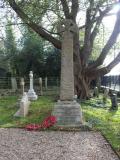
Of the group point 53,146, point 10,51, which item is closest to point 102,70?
point 53,146

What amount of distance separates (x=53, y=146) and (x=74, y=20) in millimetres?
14093

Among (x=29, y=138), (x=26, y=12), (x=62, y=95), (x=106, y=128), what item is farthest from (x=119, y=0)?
(x=29, y=138)

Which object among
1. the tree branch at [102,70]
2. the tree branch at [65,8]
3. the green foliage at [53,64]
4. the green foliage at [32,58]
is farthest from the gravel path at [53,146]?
the green foliage at [32,58]

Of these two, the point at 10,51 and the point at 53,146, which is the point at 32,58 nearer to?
the point at 10,51

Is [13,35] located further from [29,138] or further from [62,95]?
[29,138]

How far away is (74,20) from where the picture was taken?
23406 mm

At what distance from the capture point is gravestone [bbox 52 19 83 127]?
13812 millimetres

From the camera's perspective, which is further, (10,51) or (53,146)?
(10,51)

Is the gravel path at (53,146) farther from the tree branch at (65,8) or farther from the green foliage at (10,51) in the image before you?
the green foliage at (10,51)

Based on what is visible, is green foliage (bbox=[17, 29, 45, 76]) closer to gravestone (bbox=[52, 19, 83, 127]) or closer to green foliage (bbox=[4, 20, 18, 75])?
green foliage (bbox=[4, 20, 18, 75])

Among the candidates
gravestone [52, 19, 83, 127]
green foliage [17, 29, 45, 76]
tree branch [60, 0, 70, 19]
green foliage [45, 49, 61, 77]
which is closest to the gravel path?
gravestone [52, 19, 83, 127]

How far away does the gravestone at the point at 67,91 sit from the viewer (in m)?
13.8

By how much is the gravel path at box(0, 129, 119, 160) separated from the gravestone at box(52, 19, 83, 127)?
4.65 feet

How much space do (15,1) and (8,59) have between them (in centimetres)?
1798
